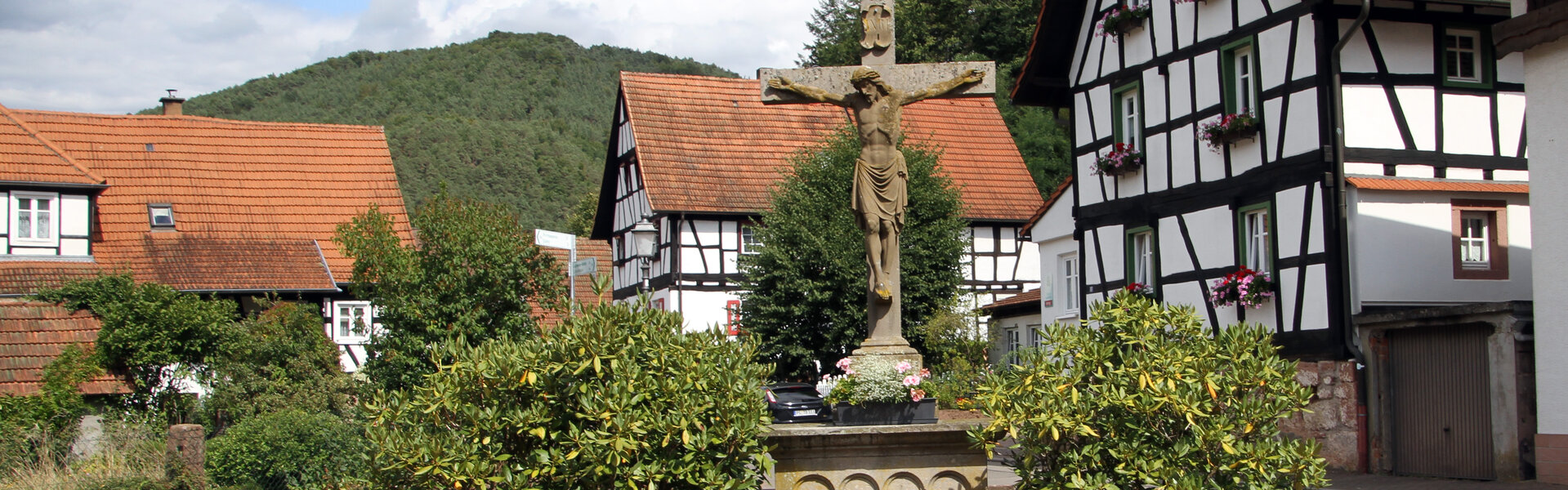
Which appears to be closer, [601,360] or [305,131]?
[601,360]

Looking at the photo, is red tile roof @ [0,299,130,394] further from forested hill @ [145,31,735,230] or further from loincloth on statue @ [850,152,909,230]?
forested hill @ [145,31,735,230]

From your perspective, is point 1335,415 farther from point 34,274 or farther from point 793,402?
point 34,274

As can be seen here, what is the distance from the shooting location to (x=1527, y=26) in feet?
42.7

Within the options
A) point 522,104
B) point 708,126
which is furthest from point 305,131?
point 522,104

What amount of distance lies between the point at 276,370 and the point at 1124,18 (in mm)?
13093

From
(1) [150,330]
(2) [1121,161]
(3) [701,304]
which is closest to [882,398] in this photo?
(2) [1121,161]

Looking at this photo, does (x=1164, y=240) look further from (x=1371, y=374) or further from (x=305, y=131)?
(x=305, y=131)

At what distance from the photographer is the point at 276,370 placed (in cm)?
1997

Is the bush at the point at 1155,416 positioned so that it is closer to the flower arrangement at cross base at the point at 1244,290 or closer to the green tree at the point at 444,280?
the flower arrangement at cross base at the point at 1244,290

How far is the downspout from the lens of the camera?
15992mm

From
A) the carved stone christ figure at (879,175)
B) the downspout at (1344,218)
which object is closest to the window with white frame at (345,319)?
the downspout at (1344,218)

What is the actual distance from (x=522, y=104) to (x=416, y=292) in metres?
71.8

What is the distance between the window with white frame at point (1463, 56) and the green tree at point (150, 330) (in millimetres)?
17423

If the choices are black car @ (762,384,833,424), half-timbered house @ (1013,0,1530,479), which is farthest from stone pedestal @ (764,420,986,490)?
black car @ (762,384,833,424)
